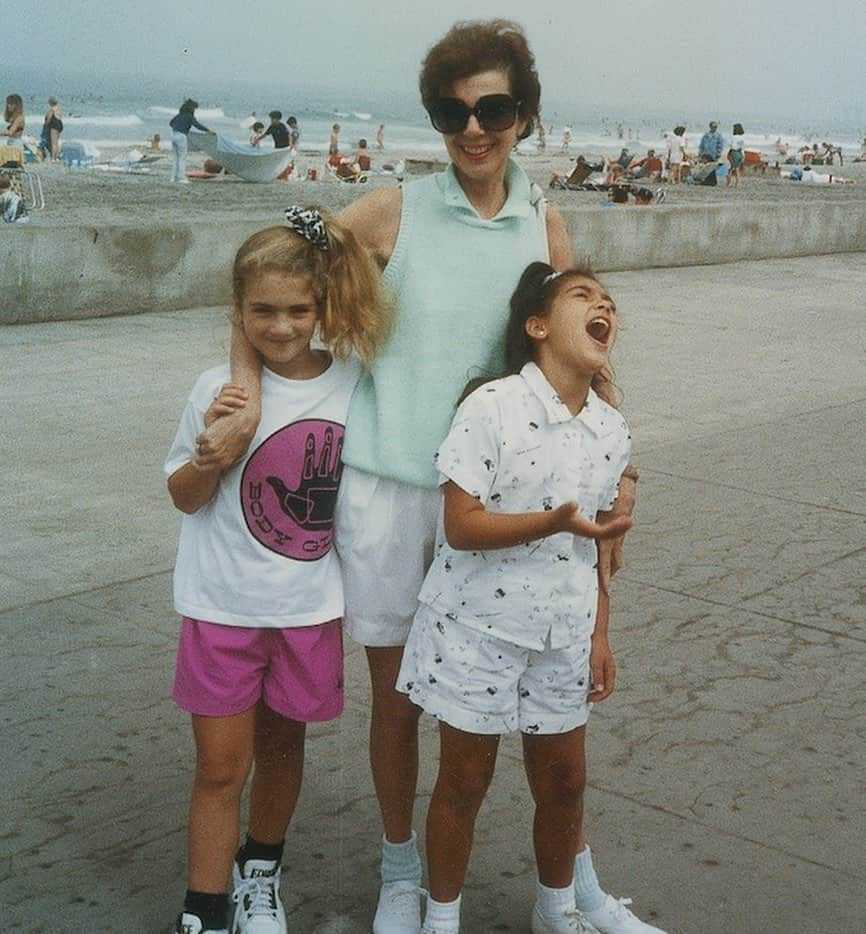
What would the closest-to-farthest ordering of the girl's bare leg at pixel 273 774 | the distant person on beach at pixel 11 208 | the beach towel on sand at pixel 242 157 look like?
the girl's bare leg at pixel 273 774, the distant person on beach at pixel 11 208, the beach towel on sand at pixel 242 157

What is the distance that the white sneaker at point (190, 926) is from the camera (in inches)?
112

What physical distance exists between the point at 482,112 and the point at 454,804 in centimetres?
133

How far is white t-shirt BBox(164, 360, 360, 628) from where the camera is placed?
112 inches

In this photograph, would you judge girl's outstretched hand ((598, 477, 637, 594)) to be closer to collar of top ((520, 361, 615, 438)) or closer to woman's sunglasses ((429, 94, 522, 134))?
collar of top ((520, 361, 615, 438))

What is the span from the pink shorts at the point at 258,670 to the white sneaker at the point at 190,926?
387 millimetres

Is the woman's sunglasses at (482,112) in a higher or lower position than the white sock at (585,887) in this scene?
higher

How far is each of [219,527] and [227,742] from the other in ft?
1.34

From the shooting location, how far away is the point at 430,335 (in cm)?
292

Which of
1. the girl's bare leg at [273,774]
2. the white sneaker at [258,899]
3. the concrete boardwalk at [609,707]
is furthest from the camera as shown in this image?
the concrete boardwalk at [609,707]

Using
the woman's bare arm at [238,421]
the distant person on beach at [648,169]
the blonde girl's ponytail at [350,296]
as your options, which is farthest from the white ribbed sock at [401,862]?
the distant person on beach at [648,169]

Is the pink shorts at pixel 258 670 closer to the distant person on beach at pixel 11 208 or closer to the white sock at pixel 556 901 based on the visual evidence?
the white sock at pixel 556 901

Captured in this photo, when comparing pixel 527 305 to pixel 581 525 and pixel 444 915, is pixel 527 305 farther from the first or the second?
pixel 444 915

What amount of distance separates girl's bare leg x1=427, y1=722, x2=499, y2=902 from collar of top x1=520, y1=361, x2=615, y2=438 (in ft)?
1.99

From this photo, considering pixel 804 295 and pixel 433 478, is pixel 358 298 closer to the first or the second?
pixel 433 478
